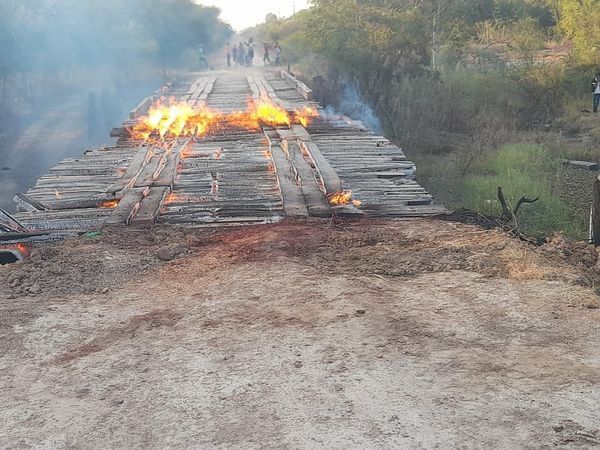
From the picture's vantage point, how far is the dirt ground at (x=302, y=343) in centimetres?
303

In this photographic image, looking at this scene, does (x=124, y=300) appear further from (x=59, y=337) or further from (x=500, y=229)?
(x=500, y=229)

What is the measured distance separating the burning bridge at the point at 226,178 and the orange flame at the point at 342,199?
0.04 feet

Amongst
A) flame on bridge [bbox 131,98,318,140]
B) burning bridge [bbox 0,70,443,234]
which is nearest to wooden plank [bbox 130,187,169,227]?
burning bridge [bbox 0,70,443,234]

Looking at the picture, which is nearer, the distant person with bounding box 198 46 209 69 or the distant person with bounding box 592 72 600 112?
the distant person with bounding box 592 72 600 112

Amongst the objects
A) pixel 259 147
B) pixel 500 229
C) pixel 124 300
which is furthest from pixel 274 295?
pixel 259 147

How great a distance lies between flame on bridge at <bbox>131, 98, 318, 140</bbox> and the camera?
37.4 feet

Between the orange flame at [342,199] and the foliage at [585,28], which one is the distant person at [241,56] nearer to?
the foliage at [585,28]

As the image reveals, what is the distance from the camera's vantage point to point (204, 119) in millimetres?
12938

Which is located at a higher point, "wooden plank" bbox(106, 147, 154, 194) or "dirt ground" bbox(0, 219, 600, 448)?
"wooden plank" bbox(106, 147, 154, 194)

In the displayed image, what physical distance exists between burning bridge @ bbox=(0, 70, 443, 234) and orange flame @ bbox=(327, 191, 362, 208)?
0.01 metres

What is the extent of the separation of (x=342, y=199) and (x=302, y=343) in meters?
3.21

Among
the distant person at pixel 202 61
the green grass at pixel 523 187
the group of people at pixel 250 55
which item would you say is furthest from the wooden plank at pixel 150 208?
the distant person at pixel 202 61

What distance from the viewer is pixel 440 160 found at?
555 inches

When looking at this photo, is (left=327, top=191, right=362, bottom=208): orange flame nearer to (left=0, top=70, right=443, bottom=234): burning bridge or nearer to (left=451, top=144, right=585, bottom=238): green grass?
(left=0, top=70, right=443, bottom=234): burning bridge
